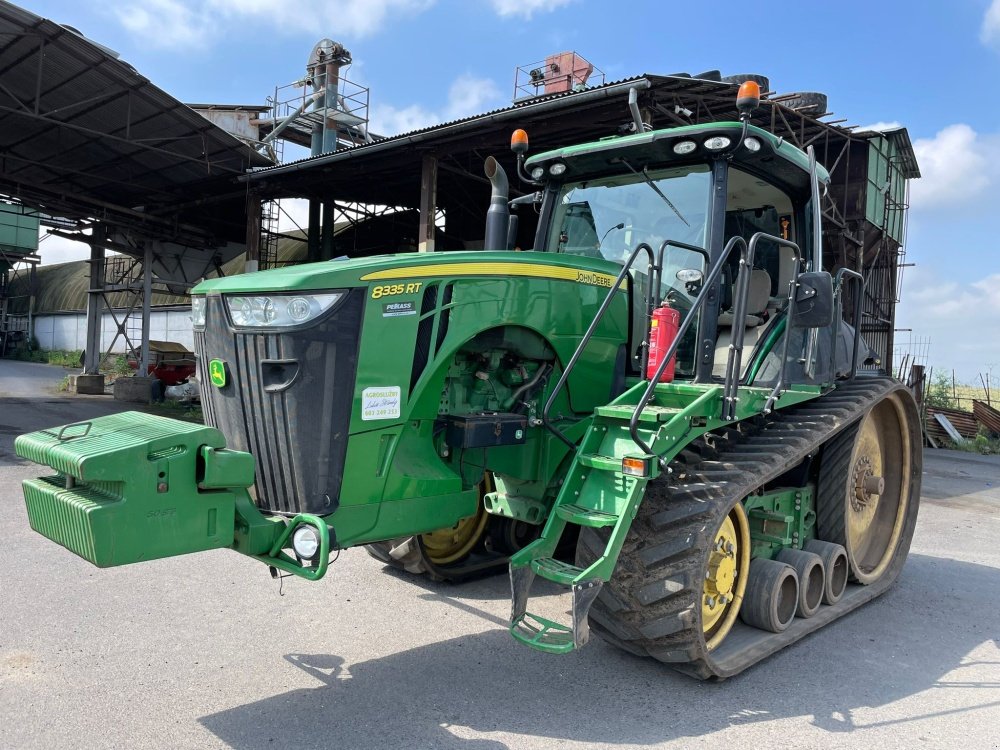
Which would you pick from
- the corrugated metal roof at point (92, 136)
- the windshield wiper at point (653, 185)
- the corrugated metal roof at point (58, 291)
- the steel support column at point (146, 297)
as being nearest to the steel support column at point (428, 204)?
the corrugated metal roof at point (92, 136)

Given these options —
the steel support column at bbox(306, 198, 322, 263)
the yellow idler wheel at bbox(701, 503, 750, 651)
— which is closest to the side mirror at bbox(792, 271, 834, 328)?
the yellow idler wheel at bbox(701, 503, 750, 651)

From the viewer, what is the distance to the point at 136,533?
109 inches

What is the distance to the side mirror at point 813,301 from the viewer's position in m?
4.05

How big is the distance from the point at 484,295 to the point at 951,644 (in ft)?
11.3

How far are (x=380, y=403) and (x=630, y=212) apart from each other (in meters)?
2.09

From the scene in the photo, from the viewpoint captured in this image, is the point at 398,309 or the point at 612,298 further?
the point at 612,298

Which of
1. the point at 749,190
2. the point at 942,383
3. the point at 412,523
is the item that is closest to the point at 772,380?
the point at 749,190

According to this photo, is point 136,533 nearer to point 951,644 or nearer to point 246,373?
point 246,373

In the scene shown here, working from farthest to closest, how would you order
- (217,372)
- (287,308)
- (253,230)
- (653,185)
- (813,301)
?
(253,230), (653,185), (813,301), (217,372), (287,308)

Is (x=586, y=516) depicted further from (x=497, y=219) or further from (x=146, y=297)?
(x=146, y=297)

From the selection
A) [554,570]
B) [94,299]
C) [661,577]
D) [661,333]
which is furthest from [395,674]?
[94,299]

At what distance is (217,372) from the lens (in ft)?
11.3

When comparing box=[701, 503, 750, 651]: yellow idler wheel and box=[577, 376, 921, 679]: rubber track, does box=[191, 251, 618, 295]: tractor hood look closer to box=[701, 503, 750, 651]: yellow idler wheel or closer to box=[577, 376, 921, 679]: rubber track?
box=[577, 376, 921, 679]: rubber track

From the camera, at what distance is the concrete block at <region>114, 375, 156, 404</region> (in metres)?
17.4
